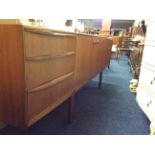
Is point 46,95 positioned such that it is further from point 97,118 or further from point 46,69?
point 97,118

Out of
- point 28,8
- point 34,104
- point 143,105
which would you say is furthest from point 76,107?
point 28,8

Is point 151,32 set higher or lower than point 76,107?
higher

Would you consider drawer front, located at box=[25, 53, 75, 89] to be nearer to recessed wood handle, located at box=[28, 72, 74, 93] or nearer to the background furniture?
recessed wood handle, located at box=[28, 72, 74, 93]

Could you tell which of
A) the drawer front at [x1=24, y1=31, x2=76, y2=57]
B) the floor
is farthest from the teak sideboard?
the floor

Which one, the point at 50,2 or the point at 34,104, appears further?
the point at 34,104

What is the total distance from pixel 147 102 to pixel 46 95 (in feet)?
2.96

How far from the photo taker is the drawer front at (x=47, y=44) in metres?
0.70

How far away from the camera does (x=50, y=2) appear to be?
0.68m

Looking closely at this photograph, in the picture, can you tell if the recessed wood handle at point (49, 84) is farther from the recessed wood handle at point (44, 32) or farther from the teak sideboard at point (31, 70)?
the recessed wood handle at point (44, 32)

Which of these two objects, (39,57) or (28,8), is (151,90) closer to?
(39,57)
